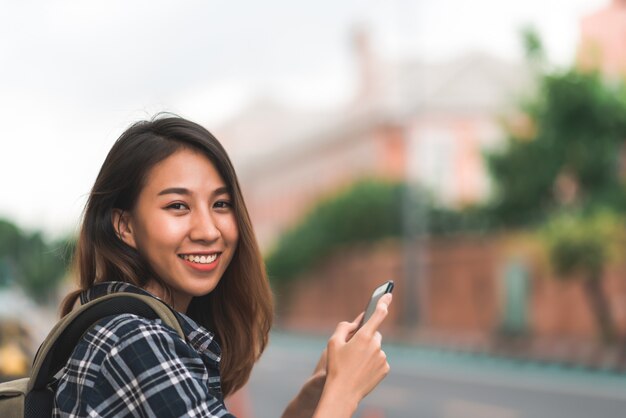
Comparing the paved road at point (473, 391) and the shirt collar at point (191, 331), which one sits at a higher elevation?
the shirt collar at point (191, 331)

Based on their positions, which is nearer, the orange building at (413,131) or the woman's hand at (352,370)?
the woman's hand at (352,370)

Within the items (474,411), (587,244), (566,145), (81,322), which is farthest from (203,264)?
(566,145)

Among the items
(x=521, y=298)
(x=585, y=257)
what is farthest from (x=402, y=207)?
(x=585, y=257)

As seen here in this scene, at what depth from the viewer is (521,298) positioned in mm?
35469

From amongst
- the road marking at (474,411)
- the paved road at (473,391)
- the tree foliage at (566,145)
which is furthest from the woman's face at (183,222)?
the tree foliage at (566,145)

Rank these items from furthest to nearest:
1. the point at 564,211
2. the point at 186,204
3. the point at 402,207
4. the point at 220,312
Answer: the point at 402,207, the point at 564,211, the point at 220,312, the point at 186,204

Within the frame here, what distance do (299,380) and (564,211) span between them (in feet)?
35.6

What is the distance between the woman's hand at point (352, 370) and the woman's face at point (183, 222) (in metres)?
0.32

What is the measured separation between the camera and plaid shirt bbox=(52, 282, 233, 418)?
207 centimetres

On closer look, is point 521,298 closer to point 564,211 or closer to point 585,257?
point 564,211

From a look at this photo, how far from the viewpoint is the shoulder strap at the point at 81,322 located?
7.13 feet

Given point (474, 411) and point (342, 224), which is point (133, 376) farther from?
point (342, 224)

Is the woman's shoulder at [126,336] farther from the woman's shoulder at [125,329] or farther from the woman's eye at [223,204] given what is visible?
the woman's eye at [223,204]

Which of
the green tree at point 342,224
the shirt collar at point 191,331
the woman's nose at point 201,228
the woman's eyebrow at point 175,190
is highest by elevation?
the woman's eyebrow at point 175,190
